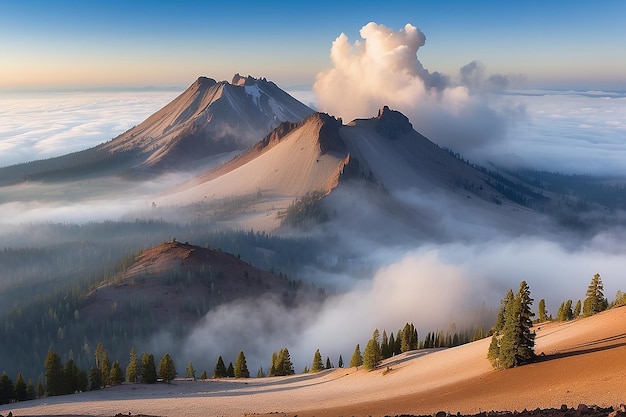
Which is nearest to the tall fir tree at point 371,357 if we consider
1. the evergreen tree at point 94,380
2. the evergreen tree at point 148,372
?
the evergreen tree at point 148,372

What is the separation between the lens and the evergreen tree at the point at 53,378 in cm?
7838

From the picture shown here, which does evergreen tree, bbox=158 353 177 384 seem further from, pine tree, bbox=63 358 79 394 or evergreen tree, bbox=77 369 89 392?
pine tree, bbox=63 358 79 394

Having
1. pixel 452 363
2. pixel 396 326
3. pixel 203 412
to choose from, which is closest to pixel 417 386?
pixel 452 363

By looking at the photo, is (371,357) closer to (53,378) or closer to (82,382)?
(82,382)

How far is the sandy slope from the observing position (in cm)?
3922

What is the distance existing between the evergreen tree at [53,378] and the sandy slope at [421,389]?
32.5 ft

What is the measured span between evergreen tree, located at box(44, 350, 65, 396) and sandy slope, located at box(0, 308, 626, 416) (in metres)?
9.90

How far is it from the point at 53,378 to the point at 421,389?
67.2 meters

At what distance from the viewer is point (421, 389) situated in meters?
52.8

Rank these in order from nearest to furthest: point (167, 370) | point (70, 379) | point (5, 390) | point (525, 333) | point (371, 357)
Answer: point (525, 333), point (5, 390), point (371, 357), point (70, 379), point (167, 370)

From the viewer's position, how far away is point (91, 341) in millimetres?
125938

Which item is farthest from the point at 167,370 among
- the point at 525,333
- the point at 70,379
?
the point at 525,333

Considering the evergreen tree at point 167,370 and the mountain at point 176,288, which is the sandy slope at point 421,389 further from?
the mountain at point 176,288

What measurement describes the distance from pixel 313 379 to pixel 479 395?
45.6 m
